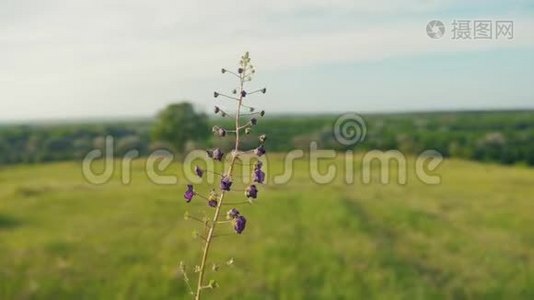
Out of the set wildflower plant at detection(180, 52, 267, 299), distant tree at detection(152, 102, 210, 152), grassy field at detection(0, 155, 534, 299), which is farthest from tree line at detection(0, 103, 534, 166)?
wildflower plant at detection(180, 52, 267, 299)

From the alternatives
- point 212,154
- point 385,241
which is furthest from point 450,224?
point 212,154

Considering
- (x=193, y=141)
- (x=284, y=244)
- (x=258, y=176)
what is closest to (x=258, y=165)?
(x=258, y=176)

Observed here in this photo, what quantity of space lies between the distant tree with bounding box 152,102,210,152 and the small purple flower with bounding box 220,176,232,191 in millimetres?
53254

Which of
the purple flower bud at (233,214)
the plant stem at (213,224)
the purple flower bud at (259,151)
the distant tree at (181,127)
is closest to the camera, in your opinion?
the plant stem at (213,224)

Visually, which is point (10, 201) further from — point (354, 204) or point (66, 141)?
point (66, 141)

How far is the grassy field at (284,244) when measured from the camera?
2589 cm

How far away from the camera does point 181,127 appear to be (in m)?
56.4

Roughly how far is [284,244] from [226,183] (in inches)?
1122

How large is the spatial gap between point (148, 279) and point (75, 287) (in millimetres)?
2857

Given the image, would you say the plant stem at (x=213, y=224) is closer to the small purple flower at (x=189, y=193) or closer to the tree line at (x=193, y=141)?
the small purple flower at (x=189, y=193)

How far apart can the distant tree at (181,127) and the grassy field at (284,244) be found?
47.5 ft

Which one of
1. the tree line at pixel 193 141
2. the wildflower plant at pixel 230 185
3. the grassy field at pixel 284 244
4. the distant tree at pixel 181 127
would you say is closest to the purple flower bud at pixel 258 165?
the wildflower plant at pixel 230 185

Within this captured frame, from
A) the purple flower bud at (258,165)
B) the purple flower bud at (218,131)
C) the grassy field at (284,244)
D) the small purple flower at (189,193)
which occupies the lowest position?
the grassy field at (284,244)

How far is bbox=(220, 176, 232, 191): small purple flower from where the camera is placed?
6.16ft
